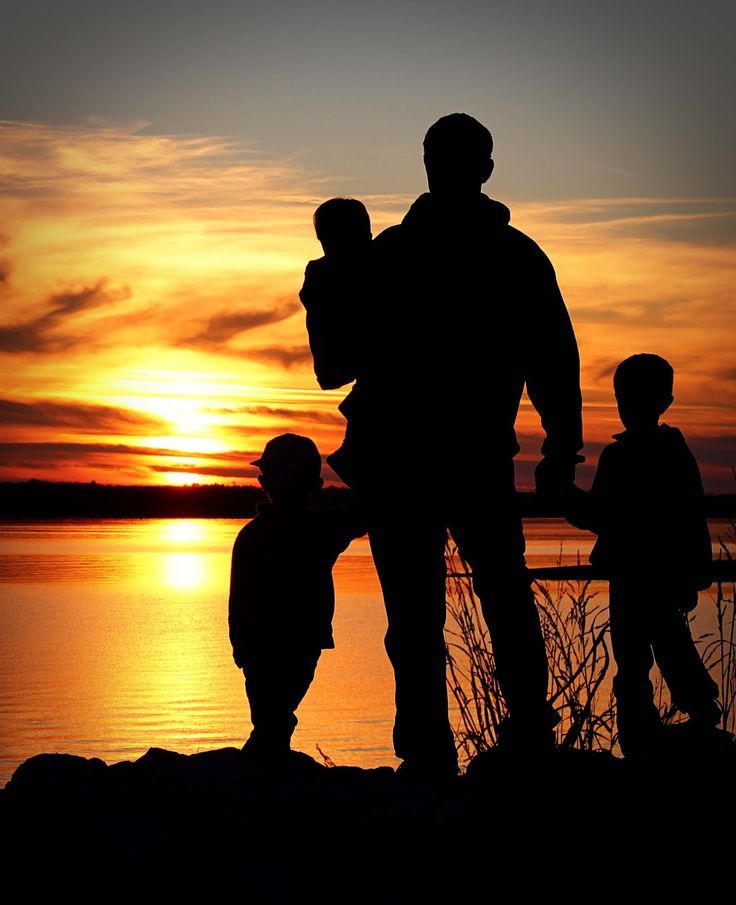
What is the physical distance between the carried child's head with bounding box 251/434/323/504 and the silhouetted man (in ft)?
1.05

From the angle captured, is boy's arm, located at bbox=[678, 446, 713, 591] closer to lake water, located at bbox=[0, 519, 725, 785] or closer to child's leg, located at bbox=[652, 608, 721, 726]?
child's leg, located at bbox=[652, 608, 721, 726]

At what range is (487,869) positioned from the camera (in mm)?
4191

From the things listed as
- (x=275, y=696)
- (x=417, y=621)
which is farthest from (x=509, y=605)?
(x=275, y=696)

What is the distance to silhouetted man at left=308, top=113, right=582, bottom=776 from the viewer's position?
4707 mm

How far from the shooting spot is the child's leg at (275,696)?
16.2 ft

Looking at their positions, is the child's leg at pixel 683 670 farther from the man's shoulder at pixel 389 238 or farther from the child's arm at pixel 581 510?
the man's shoulder at pixel 389 238

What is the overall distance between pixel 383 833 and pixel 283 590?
42.9 inches

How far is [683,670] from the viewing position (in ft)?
17.5

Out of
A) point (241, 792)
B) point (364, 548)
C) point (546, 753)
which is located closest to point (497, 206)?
point (546, 753)

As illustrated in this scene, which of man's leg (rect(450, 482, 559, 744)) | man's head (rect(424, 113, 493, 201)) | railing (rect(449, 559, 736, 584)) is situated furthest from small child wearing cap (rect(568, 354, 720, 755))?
man's head (rect(424, 113, 493, 201))

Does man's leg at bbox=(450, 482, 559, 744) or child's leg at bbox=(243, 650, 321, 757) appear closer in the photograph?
man's leg at bbox=(450, 482, 559, 744)

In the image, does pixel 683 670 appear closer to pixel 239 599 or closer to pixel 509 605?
pixel 509 605

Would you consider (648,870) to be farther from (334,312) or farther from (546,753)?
(334,312)

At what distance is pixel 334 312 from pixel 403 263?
325mm
